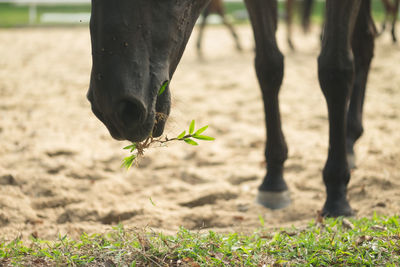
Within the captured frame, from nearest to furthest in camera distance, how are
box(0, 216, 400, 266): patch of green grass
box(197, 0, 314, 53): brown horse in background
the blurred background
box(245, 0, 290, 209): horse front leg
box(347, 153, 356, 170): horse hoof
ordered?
box(0, 216, 400, 266): patch of green grass
box(245, 0, 290, 209): horse front leg
box(347, 153, 356, 170): horse hoof
box(197, 0, 314, 53): brown horse in background
the blurred background

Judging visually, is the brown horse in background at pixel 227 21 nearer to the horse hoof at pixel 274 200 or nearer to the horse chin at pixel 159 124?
the horse hoof at pixel 274 200

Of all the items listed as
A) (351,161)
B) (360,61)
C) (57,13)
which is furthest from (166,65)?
(57,13)

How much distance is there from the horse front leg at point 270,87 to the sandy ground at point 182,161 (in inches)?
4.6

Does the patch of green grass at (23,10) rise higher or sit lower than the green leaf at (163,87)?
lower

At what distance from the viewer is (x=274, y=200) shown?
3203mm

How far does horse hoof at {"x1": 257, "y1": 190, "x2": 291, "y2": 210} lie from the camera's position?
125 inches

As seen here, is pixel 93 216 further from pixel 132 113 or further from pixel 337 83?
pixel 337 83

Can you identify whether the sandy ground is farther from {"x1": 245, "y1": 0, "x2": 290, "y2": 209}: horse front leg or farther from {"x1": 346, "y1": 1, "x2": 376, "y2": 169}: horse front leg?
{"x1": 346, "y1": 1, "x2": 376, "y2": 169}: horse front leg

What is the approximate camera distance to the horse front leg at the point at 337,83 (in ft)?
8.78

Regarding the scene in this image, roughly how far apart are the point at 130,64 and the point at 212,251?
882 millimetres

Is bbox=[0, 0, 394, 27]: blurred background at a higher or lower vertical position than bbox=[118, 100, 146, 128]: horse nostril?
lower

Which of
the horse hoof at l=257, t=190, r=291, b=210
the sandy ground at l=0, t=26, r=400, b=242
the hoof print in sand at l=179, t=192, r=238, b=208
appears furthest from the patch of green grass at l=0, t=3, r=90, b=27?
the horse hoof at l=257, t=190, r=291, b=210

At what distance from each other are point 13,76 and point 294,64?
4.14 metres

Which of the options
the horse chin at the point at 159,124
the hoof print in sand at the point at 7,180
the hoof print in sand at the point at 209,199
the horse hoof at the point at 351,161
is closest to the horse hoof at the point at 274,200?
the hoof print in sand at the point at 209,199
